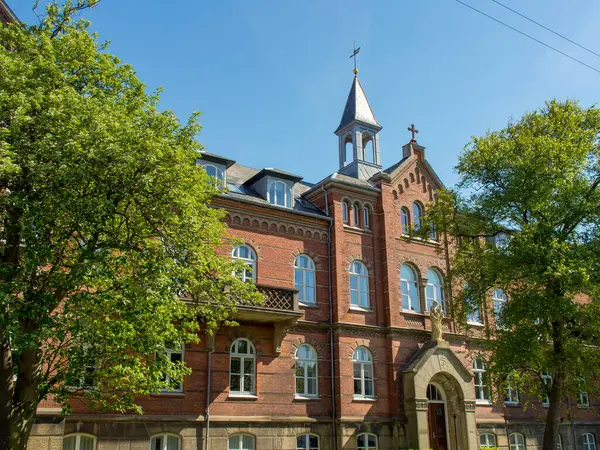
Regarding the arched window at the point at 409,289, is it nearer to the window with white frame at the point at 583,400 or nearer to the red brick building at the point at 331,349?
the red brick building at the point at 331,349

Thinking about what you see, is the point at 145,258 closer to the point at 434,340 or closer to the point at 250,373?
the point at 250,373

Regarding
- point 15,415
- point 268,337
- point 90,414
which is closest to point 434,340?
point 268,337

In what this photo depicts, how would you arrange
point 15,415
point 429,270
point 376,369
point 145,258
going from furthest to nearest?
point 429,270
point 376,369
point 145,258
point 15,415

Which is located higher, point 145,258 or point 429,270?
point 429,270

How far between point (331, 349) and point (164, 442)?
7.22 m

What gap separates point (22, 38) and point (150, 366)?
786cm

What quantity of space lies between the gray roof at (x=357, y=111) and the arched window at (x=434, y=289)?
830cm

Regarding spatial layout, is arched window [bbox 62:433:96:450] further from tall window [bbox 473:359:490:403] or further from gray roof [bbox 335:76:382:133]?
gray roof [bbox 335:76:382:133]

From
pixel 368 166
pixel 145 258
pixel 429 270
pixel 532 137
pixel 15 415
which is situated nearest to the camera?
pixel 15 415

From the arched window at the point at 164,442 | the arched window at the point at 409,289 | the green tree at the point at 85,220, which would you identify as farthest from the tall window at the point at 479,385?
the green tree at the point at 85,220

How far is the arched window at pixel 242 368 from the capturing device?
21.4 meters

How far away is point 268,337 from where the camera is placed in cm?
2228

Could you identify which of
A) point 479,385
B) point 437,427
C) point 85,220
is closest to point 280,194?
point 437,427

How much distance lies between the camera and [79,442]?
17953 millimetres
